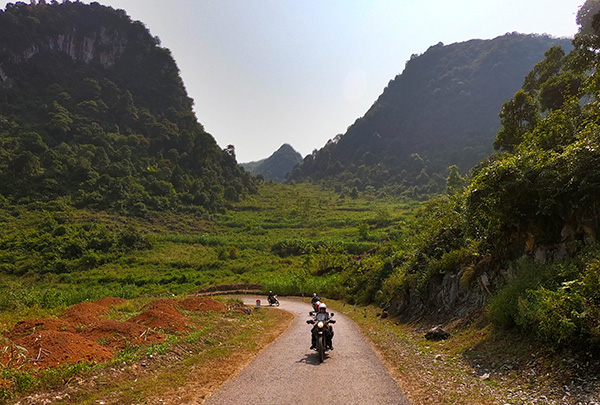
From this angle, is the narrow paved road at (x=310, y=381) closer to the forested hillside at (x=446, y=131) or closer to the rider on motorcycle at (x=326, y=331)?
the rider on motorcycle at (x=326, y=331)

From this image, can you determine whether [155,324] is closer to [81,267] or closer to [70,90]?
Result: [81,267]

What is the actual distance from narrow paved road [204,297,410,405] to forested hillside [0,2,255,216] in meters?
85.4

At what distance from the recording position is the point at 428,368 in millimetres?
8680

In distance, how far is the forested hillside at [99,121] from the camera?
84.9 meters

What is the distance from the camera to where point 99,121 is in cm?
11250

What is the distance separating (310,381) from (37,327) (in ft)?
27.9

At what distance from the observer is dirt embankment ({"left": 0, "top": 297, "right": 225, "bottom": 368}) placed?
7.37 m

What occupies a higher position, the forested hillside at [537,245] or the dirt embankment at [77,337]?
the forested hillside at [537,245]

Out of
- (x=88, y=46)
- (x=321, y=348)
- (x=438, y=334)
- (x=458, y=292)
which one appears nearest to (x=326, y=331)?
(x=321, y=348)

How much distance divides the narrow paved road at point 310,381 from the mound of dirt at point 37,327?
5.94m

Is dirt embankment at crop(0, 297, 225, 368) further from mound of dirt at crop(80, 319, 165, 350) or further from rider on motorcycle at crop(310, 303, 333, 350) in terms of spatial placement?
rider on motorcycle at crop(310, 303, 333, 350)

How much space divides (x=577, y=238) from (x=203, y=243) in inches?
2892

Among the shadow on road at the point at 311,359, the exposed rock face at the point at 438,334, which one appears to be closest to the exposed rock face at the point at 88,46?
the shadow on road at the point at 311,359

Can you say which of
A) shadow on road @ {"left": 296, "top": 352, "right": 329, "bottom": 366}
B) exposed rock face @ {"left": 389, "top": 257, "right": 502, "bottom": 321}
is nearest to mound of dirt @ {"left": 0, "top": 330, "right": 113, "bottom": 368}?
shadow on road @ {"left": 296, "top": 352, "right": 329, "bottom": 366}
